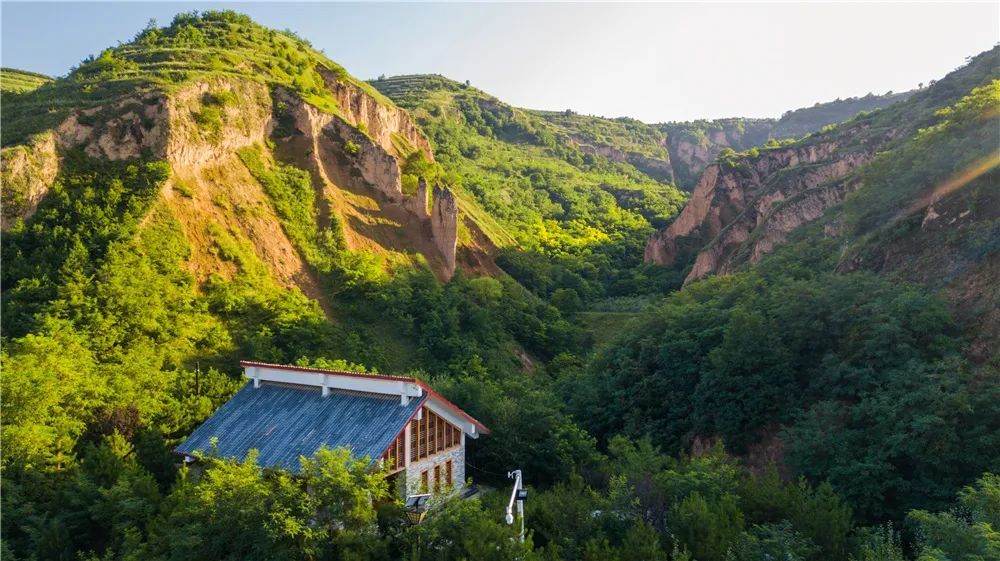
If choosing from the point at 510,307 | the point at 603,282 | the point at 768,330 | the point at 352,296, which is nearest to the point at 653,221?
the point at 603,282

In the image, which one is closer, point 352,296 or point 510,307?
point 352,296

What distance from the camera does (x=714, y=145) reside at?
15850cm

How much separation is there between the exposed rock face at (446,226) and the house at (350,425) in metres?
29.8

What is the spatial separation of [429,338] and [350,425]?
2218 cm

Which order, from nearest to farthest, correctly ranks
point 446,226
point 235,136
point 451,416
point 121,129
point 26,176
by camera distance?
point 451,416 → point 26,176 → point 121,129 → point 235,136 → point 446,226

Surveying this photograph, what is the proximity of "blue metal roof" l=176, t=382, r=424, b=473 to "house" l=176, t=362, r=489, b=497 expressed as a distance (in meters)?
0.03

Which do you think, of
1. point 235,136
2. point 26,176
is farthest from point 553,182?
point 26,176

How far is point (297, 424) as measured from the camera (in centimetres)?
1684

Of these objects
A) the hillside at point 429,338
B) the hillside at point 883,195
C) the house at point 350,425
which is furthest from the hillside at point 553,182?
the house at point 350,425

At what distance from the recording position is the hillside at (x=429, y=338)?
1317 cm

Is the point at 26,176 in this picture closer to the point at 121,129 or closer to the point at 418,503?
the point at 121,129

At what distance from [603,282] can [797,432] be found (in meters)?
50.9

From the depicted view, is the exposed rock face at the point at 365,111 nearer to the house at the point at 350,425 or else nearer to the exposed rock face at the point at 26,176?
the exposed rock face at the point at 26,176

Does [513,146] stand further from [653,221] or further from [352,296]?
[352,296]
